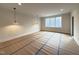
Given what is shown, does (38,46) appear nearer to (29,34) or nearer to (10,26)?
(29,34)

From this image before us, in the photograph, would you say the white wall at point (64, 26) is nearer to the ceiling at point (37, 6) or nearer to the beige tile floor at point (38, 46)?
the beige tile floor at point (38, 46)

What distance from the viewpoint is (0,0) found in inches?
45.3

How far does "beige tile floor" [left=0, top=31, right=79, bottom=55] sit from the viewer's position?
8.66 feet

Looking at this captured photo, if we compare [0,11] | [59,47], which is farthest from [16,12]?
[59,47]

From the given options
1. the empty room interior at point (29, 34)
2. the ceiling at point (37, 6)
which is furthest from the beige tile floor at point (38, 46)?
the ceiling at point (37, 6)

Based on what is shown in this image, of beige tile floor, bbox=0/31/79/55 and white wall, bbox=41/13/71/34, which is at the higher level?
white wall, bbox=41/13/71/34

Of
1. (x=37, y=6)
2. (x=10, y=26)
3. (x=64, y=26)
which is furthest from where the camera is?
(x=64, y=26)

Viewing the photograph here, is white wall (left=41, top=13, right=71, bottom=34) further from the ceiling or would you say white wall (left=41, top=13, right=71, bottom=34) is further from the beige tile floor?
the ceiling

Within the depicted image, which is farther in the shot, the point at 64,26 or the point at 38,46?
the point at 64,26

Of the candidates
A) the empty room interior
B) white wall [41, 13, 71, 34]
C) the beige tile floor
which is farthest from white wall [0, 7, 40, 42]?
white wall [41, 13, 71, 34]

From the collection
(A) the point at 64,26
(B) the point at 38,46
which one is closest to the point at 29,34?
(B) the point at 38,46

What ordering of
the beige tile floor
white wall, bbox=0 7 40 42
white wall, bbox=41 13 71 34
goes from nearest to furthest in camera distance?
the beige tile floor < white wall, bbox=0 7 40 42 < white wall, bbox=41 13 71 34

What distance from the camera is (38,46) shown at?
3072 mm

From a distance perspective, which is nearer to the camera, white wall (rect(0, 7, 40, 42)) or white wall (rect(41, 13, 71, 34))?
white wall (rect(0, 7, 40, 42))
